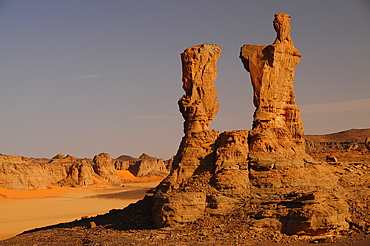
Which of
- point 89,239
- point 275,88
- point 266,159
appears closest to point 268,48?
point 275,88

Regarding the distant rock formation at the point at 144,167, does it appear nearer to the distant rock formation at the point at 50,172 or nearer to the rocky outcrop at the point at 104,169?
the distant rock formation at the point at 50,172

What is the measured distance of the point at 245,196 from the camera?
99.7 ft

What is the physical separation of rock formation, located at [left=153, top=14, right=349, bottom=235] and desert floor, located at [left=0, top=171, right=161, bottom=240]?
61.7 ft

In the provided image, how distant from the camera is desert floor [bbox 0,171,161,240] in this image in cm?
5362

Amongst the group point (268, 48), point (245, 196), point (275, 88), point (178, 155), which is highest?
point (268, 48)

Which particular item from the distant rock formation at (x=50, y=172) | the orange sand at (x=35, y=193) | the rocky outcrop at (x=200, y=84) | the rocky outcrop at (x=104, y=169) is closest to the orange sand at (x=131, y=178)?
the rocky outcrop at (x=104, y=169)

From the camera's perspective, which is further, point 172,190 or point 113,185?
point 113,185

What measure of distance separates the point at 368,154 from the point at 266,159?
10417 millimetres

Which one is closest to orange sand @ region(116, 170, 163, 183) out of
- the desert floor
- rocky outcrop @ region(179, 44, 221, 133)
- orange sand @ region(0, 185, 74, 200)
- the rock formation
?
the desert floor

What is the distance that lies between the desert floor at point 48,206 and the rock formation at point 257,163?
61.7ft

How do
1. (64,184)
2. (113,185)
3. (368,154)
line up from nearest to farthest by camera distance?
(368,154), (64,184), (113,185)

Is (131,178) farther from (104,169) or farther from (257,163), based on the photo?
(257,163)

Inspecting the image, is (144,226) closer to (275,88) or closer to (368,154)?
(275,88)

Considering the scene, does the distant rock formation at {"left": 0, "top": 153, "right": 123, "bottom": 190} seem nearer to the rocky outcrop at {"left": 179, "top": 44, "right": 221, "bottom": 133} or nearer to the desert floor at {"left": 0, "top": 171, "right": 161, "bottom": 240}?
the desert floor at {"left": 0, "top": 171, "right": 161, "bottom": 240}
